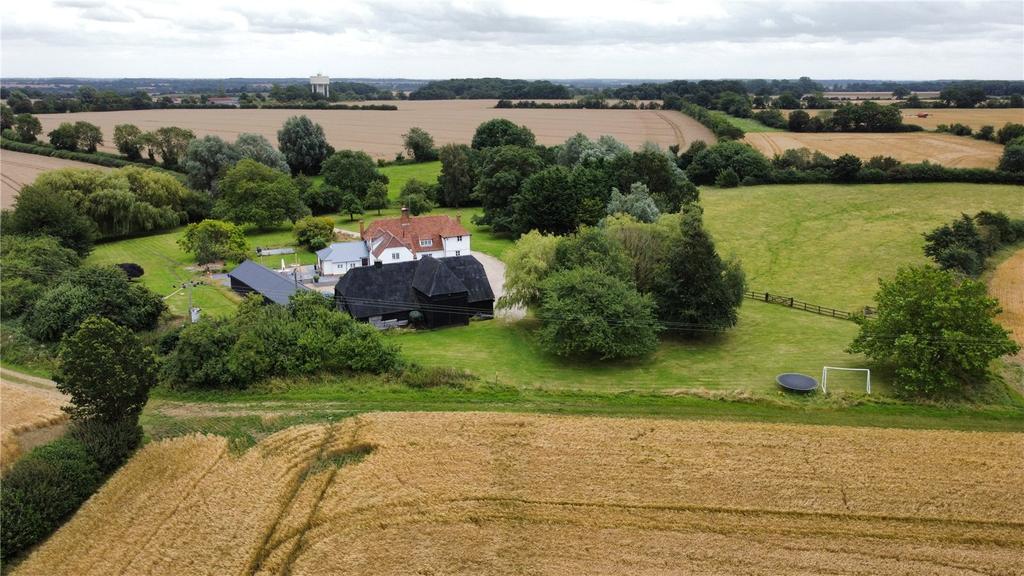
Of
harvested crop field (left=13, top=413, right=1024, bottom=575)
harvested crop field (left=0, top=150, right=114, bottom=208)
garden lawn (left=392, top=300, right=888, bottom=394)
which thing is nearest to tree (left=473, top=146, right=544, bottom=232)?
garden lawn (left=392, top=300, right=888, bottom=394)

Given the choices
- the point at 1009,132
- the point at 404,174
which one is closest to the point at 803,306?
Answer: the point at 404,174

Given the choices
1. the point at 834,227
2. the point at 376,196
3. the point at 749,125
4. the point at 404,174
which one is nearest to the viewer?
the point at 834,227

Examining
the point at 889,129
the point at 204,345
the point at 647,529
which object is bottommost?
the point at 647,529

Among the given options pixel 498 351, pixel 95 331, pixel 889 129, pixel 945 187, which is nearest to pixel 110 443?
pixel 95 331

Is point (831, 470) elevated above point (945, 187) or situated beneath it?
situated beneath

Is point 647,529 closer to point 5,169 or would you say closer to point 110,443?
point 110,443

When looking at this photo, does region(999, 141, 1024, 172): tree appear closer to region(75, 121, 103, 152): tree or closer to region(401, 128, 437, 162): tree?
region(401, 128, 437, 162): tree

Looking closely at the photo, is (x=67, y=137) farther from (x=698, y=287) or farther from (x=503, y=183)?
A: (x=698, y=287)
